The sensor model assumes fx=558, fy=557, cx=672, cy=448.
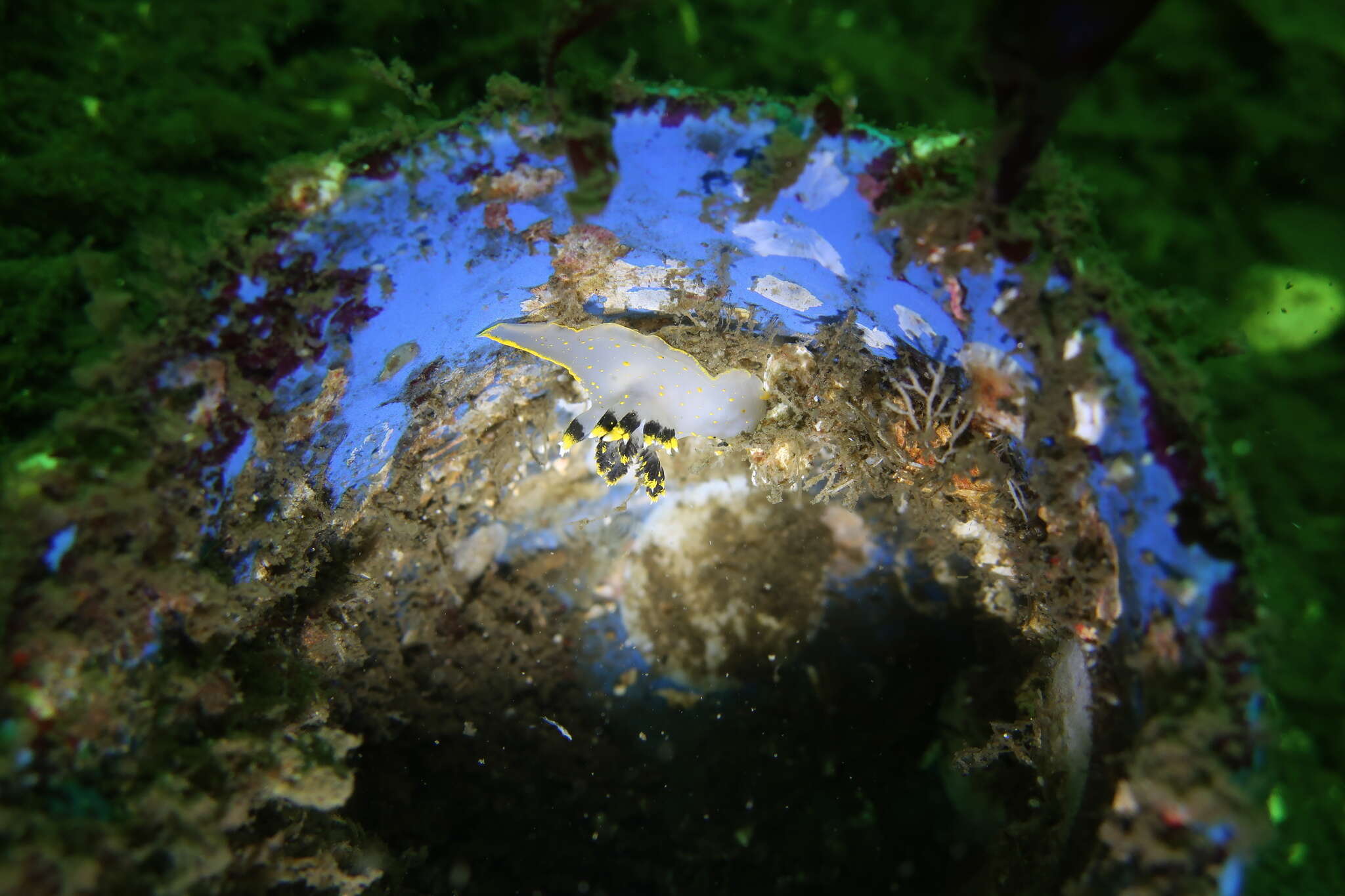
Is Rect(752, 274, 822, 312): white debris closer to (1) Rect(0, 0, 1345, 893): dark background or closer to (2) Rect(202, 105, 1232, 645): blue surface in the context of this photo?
(2) Rect(202, 105, 1232, 645): blue surface

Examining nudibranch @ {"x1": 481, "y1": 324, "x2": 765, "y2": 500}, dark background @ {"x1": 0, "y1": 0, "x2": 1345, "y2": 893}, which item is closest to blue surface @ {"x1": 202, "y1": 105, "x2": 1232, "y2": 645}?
dark background @ {"x1": 0, "y1": 0, "x2": 1345, "y2": 893}

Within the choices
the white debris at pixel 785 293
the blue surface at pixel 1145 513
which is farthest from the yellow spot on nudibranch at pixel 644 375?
the blue surface at pixel 1145 513

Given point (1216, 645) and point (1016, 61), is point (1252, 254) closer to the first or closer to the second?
point (1216, 645)

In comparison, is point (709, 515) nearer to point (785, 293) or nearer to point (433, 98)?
point (785, 293)

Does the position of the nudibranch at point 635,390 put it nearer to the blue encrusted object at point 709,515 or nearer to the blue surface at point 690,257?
the blue encrusted object at point 709,515

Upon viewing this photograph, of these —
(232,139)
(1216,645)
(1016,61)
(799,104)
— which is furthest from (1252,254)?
(232,139)

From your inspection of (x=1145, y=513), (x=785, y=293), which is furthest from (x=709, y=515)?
(x=1145, y=513)

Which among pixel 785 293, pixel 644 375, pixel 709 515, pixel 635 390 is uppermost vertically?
pixel 785 293
